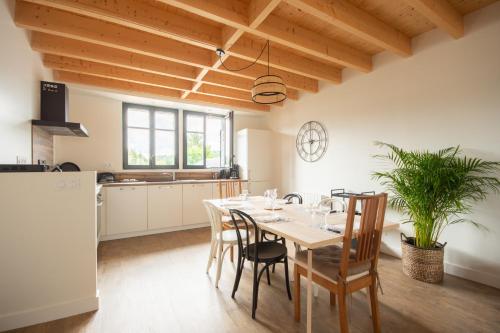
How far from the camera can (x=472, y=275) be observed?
2477 millimetres

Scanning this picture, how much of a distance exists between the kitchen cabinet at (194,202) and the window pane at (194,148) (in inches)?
32.6

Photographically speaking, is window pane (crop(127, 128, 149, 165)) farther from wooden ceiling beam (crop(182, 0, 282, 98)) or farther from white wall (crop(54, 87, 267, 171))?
wooden ceiling beam (crop(182, 0, 282, 98))

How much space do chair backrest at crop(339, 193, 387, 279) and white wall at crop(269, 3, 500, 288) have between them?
1676mm

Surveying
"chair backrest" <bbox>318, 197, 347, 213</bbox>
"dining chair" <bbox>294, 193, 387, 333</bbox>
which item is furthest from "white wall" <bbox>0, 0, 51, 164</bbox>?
"chair backrest" <bbox>318, 197, 347, 213</bbox>

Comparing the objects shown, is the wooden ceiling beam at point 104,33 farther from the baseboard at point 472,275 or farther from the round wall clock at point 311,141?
the baseboard at point 472,275

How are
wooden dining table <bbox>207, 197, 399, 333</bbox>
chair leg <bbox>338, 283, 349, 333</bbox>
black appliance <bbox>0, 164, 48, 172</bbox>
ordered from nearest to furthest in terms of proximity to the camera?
chair leg <bbox>338, 283, 349, 333</bbox> < wooden dining table <bbox>207, 197, 399, 333</bbox> < black appliance <bbox>0, 164, 48, 172</bbox>

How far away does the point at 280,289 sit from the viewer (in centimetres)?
232

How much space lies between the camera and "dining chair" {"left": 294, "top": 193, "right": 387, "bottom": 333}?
5.00 feet

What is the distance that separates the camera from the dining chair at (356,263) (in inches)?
60.0

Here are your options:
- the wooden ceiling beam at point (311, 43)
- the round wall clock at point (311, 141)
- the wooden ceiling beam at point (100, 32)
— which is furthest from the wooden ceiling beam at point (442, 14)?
the wooden ceiling beam at point (100, 32)

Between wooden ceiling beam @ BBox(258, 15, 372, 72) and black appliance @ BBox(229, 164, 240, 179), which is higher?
wooden ceiling beam @ BBox(258, 15, 372, 72)

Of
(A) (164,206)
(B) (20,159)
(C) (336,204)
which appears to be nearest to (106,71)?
(B) (20,159)

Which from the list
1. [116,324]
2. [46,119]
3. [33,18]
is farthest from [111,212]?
[33,18]

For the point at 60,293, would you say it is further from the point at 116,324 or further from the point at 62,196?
the point at 62,196
